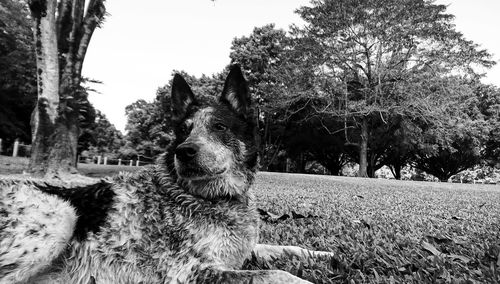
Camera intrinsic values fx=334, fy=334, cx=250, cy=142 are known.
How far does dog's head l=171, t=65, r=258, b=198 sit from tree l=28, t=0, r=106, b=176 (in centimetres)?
777

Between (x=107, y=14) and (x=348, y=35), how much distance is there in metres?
19.6

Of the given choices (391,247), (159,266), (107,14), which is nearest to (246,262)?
(159,266)

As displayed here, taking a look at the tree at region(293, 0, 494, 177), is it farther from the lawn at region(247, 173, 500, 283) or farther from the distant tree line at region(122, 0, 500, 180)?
the lawn at region(247, 173, 500, 283)

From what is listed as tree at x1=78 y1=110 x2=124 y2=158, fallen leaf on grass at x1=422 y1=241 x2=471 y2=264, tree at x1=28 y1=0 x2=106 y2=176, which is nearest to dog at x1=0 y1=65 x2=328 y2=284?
fallen leaf on grass at x1=422 y1=241 x2=471 y2=264

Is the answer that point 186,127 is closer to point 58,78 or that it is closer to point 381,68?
point 58,78

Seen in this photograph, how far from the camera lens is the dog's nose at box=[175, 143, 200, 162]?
2928 millimetres

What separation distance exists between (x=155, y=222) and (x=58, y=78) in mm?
8905

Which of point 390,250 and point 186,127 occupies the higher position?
point 186,127

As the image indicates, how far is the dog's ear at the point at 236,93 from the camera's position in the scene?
3.47 m

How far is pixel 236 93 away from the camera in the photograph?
3.53 metres

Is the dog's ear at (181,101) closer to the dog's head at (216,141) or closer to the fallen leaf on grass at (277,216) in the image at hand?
the dog's head at (216,141)

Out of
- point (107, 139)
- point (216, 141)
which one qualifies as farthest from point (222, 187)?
point (107, 139)

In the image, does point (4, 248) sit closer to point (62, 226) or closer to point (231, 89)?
point (62, 226)

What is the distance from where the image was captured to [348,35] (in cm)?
2625
